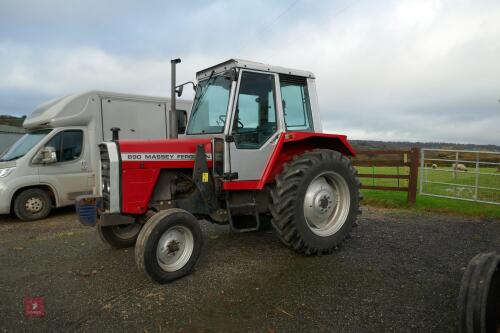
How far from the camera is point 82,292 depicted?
12.1 feet

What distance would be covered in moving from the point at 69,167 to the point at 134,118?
6.03 ft

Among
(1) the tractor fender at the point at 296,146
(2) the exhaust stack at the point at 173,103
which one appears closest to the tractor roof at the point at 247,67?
(2) the exhaust stack at the point at 173,103

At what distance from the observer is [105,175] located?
4.32m

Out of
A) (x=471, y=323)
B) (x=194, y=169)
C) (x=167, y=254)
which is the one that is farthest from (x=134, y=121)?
(x=471, y=323)

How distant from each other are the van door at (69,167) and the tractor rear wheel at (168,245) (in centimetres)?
509

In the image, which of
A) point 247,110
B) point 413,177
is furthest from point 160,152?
point 413,177

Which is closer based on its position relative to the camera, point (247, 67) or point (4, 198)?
point (247, 67)

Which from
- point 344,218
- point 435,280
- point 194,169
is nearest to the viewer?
point 435,280

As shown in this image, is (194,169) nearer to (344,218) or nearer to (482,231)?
(344,218)

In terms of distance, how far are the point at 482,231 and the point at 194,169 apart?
16.1 feet

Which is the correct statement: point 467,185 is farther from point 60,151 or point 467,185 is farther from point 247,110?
point 60,151

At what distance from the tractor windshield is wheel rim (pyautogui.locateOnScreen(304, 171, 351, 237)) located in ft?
4.83

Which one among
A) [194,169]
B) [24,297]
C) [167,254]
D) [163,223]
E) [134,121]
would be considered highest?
[134,121]
